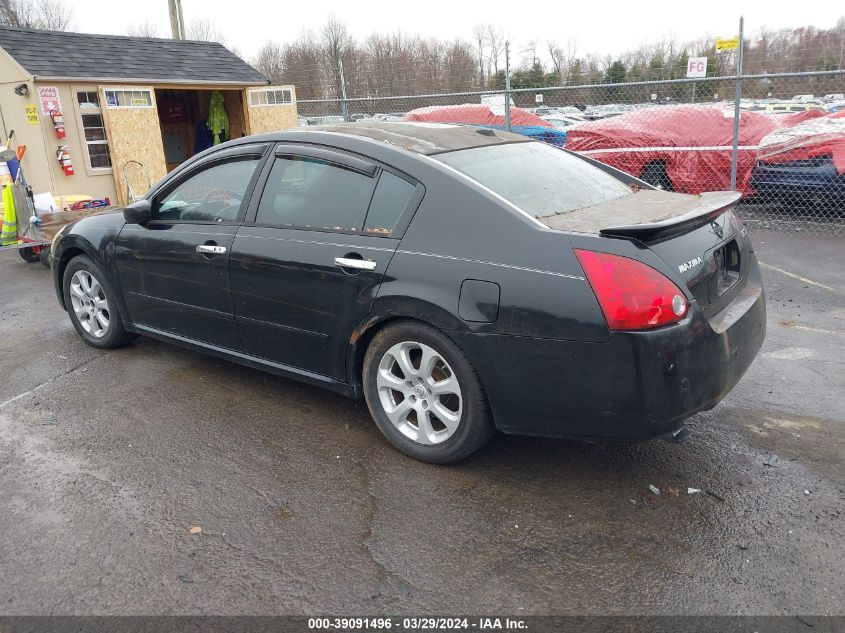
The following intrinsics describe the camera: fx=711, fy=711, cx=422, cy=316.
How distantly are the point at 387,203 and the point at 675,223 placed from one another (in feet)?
4.61

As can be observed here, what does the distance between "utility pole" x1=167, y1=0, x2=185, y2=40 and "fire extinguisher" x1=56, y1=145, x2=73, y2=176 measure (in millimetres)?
10313

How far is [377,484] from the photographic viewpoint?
342 centimetres

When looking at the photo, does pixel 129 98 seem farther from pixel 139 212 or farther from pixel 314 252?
pixel 314 252

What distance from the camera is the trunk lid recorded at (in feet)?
→ 10.00

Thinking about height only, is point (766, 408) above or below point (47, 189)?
below

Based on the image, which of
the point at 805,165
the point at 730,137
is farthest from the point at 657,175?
the point at 805,165

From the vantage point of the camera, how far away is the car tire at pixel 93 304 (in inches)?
203

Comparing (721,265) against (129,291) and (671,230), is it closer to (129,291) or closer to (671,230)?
(671,230)

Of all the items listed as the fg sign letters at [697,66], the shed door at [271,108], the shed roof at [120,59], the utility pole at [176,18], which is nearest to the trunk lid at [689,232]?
the fg sign letters at [697,66]

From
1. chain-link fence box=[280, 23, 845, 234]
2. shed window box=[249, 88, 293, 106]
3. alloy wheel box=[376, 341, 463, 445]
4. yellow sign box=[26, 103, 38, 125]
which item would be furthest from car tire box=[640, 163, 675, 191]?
yellow sign box=[26, 103, 38, 125]

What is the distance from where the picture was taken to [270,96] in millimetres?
14797

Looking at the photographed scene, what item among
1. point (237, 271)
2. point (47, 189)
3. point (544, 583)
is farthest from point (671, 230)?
point (47, 189)

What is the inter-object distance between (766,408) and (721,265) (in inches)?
46.3

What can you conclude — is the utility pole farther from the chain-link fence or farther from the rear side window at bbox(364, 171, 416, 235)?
the rear side window at bbox(364, 171, 416, 235)
